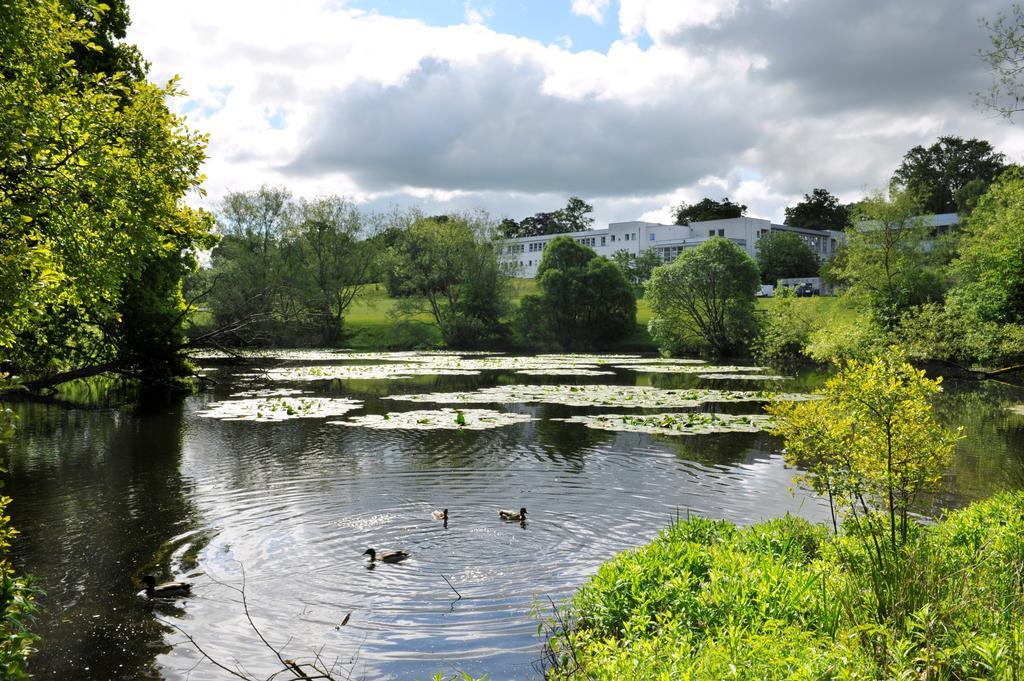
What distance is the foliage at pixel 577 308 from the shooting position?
82375 mm

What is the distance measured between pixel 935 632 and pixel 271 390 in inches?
1345

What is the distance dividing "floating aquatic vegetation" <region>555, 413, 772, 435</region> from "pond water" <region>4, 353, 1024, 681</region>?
2.06 feet

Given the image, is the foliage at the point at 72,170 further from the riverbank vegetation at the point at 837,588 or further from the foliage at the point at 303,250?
the foliage at the point at 303,250

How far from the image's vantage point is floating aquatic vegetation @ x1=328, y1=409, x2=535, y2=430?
81.7 feet

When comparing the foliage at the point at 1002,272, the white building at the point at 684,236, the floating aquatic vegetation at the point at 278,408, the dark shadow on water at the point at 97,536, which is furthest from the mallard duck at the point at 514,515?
the white building at the point at 684,236

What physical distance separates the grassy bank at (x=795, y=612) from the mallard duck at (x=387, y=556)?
3.63 metres

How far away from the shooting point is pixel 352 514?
47.6 ft

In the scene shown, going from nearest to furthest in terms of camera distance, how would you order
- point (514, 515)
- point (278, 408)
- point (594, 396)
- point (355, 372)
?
1. point (514, 515)
2. point (278, 408)
3. point (594, 396)
4. point (355, 372)

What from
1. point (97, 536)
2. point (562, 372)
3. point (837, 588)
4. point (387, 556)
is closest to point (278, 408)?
point (97, 536)

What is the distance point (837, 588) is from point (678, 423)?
18.3 metres

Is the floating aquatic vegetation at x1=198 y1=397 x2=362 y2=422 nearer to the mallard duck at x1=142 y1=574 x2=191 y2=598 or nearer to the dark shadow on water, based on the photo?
the dark shadow on water

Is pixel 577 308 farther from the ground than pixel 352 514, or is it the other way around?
pixel 577 308

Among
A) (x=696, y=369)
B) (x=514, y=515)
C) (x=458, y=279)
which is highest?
(x=458, y=279)

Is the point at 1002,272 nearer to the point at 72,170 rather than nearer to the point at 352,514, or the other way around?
the point at 352,514
